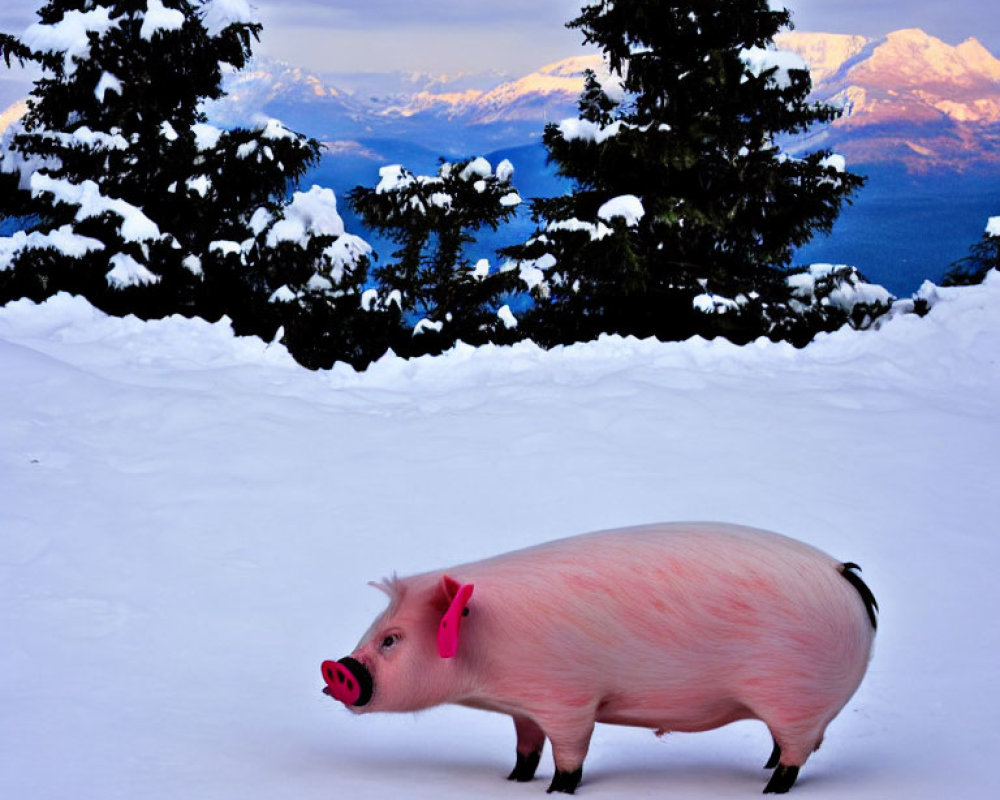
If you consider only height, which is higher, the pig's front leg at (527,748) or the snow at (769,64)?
the snow at (769,64)

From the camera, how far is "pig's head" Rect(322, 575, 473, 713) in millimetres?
3281

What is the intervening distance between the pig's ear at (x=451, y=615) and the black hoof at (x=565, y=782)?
50cm

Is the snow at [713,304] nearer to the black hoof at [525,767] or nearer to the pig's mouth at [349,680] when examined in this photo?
the black hoof at [525,767]

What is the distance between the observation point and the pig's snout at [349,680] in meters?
3.27

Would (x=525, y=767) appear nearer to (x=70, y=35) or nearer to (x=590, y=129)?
(x=590, y=129)

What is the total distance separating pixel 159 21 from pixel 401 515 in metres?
14.6

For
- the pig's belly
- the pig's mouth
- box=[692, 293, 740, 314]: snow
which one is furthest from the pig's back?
box=[692, 293, 740, 314]: snow

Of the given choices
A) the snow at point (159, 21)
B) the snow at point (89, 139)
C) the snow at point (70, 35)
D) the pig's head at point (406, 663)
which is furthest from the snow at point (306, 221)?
the pig's head at point (406, 663)

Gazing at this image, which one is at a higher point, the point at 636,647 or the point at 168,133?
the point at 168,133

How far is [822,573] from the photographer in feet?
11.0

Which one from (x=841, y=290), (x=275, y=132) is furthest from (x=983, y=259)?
(x=275, y=132)

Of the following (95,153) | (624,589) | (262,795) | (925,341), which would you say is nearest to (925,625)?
(624,589)

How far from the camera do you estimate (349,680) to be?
10.7ft

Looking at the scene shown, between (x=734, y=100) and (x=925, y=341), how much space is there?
316 inches
